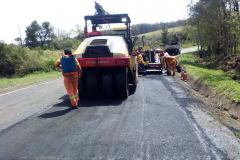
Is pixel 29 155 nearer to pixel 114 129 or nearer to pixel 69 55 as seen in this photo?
pixel 114 129

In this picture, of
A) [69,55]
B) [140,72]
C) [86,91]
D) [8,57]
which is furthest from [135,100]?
[8,57]

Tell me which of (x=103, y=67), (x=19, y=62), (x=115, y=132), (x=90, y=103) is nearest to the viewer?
(x=115, y=132)

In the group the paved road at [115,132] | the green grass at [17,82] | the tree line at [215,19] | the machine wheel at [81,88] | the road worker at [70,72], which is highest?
the tree line at [215,19]

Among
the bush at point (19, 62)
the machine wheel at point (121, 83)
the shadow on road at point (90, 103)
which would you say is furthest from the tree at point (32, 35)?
the machine wheel at point (121, 83)

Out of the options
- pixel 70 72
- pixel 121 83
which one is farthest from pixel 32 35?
pixel 70 72

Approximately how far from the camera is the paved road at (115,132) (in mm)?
3982

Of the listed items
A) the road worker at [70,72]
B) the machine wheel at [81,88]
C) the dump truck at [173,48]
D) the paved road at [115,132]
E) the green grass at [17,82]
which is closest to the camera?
the paved road at [115,132]

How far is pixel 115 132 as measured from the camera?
4840mm

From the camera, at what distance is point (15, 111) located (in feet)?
23.5

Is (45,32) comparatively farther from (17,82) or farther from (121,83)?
(121,83)

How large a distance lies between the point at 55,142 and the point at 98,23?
7.49m

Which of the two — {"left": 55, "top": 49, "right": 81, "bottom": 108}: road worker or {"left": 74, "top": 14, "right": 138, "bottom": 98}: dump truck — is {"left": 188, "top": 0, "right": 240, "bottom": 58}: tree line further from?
{"left": 55, "top": 49, "right": 81, "bottom": 108}: road worker

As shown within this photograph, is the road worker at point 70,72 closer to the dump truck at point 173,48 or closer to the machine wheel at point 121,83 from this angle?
the machine wheel at point 121,83

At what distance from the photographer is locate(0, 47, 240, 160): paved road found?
3.98m
